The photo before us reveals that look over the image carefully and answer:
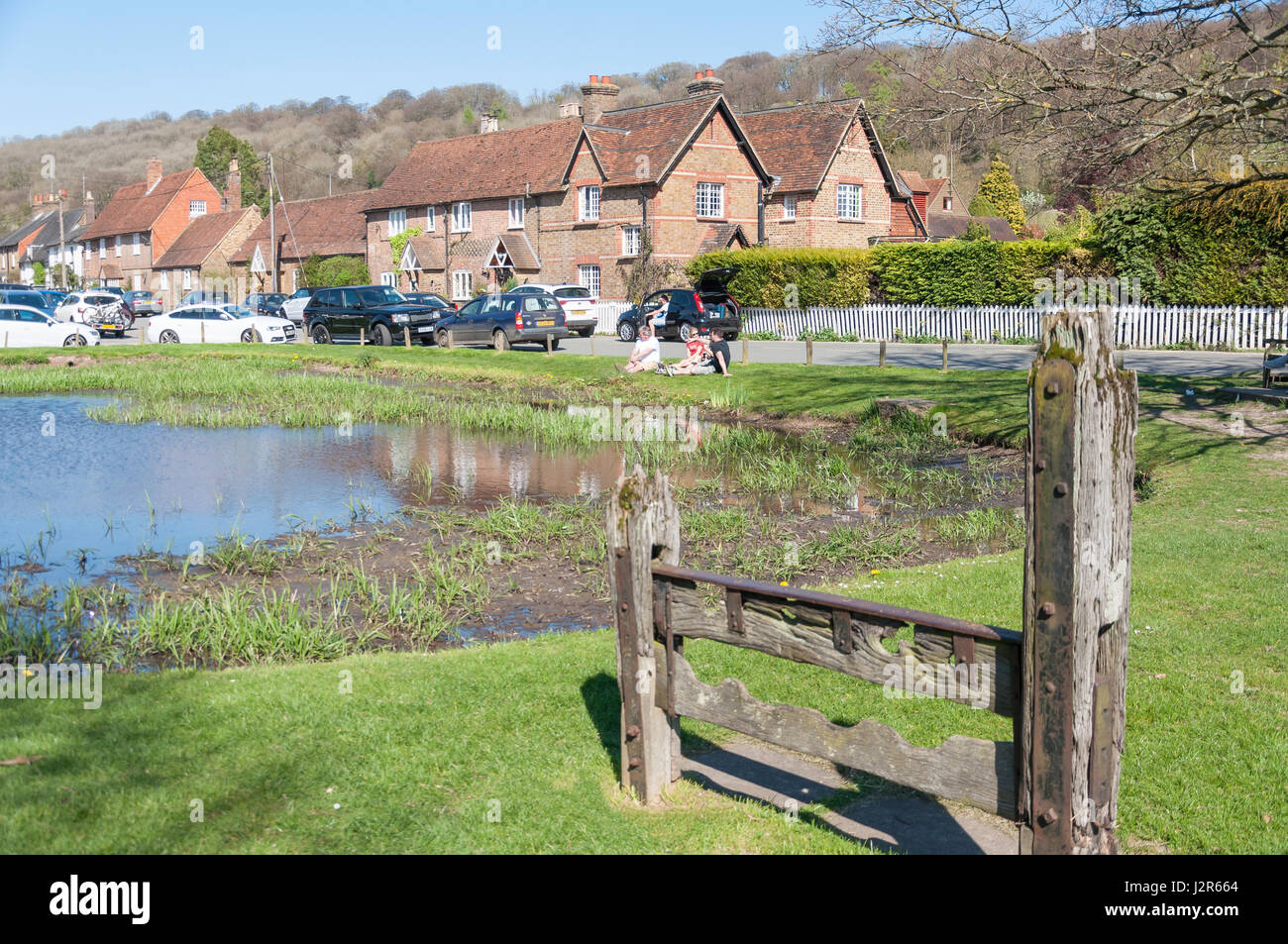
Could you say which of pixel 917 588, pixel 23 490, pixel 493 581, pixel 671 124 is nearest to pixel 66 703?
pixel 493 581

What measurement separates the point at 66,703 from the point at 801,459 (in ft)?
39.9

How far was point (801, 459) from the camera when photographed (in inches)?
670

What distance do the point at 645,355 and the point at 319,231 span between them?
53055mm

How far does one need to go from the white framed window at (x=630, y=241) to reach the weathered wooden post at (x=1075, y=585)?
47410 millimetres

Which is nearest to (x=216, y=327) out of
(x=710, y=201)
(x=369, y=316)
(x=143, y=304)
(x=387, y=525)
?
(x=369, y=316)

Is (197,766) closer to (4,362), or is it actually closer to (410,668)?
(410,668)

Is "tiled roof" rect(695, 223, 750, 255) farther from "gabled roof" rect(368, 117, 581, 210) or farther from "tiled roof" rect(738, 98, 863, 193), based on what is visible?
"gabled roof" rect(368, 117, 581, 210)

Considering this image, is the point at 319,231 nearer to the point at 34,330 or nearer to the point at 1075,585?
the point at 34,330

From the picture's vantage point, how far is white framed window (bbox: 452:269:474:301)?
5778 centimetres

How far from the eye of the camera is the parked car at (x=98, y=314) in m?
43.9

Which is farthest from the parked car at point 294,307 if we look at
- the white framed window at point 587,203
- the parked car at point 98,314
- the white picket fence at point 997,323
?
the white picket fence at point 997,323

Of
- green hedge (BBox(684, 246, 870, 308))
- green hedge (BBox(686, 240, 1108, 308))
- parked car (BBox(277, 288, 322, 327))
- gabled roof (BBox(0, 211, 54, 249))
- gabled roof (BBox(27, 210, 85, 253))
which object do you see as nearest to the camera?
green hedge (BBox(686, 240, 1108, 308))

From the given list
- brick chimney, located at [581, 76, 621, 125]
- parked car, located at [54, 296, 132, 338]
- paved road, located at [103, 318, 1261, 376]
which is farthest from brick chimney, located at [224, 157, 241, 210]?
paved road, located at [103, 318, 1261, 376]

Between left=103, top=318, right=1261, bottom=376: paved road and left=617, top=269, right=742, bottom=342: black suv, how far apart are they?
0.62 meters
